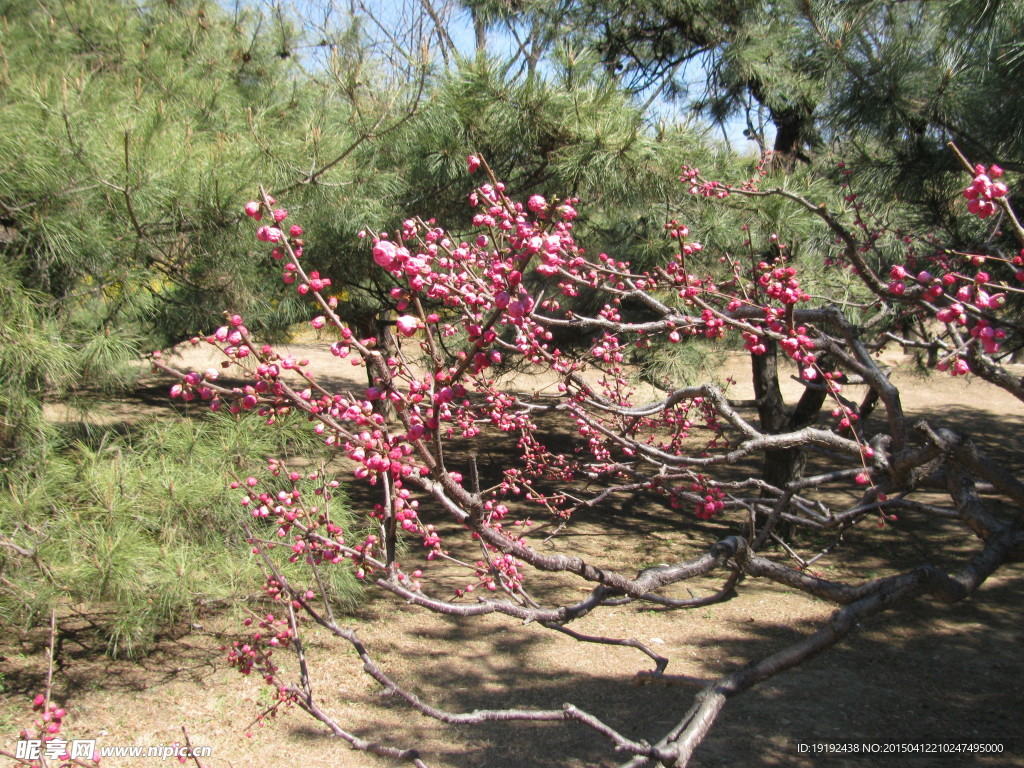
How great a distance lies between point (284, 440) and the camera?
400cm

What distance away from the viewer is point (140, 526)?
11.3 ft

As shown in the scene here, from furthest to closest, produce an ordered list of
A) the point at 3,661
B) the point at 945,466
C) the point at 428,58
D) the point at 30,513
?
1. the point at 428,58
2. the point at 3,661
3. the point at 30,513
4. the point at 945,466

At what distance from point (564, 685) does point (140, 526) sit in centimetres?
220

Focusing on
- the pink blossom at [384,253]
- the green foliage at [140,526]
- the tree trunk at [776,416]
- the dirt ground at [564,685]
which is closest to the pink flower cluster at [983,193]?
the pink blossom at [384,253]

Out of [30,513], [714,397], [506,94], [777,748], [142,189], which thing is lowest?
[777,748]

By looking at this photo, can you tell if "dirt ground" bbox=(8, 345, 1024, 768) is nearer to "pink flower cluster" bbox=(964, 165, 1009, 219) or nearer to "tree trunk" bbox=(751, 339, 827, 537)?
"tree trunk" bbox=(751, 339, 827, 537)

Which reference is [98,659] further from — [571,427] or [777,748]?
[571,427]

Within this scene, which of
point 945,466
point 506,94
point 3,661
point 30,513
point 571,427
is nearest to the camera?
point 945,466

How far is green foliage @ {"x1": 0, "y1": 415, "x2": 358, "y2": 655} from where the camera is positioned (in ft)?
10.2

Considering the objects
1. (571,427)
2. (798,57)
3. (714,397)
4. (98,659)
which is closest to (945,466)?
(714,397)

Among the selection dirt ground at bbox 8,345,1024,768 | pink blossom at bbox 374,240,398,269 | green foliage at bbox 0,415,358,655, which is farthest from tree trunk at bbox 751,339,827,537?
pink blossom at bbox 374,240,398,269

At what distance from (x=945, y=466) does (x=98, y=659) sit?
13.0ft

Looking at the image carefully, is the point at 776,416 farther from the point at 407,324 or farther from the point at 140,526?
the point at 407,324

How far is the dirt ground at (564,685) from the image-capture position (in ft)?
10.8
